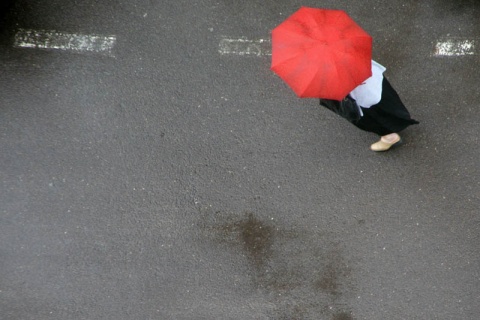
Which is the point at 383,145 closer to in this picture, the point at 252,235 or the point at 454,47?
the point at 454,47

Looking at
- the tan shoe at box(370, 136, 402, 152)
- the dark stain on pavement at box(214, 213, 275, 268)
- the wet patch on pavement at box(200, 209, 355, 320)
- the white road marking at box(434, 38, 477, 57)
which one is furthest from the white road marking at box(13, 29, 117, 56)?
the white road marking at box(434, 38, 477, 57)

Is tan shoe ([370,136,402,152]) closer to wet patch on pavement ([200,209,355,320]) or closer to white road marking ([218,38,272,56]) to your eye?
wet patch on pavement ([200,209,355,320])

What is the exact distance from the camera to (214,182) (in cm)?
462

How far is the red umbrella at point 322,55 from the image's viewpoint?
11.1 feet

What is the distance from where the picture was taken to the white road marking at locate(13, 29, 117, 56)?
469 centimetres

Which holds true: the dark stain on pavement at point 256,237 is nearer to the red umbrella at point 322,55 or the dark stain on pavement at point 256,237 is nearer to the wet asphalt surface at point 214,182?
the wet asphalt surface at point 214,182

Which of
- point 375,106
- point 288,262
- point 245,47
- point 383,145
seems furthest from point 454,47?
point 288,262

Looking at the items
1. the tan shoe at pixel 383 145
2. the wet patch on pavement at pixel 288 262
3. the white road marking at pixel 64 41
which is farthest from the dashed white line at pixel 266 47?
the wet patch on pavement at pixel 288 262

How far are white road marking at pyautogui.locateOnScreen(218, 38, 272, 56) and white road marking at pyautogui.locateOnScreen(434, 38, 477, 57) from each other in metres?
1.66

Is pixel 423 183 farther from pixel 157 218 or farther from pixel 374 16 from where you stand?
pixel 157 218

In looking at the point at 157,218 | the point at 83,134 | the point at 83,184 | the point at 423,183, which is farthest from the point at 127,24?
the point at 423,183

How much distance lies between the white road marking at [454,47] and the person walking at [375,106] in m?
1.06

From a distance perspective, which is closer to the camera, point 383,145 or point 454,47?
point 383,145

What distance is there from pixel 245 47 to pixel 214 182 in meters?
1.35
